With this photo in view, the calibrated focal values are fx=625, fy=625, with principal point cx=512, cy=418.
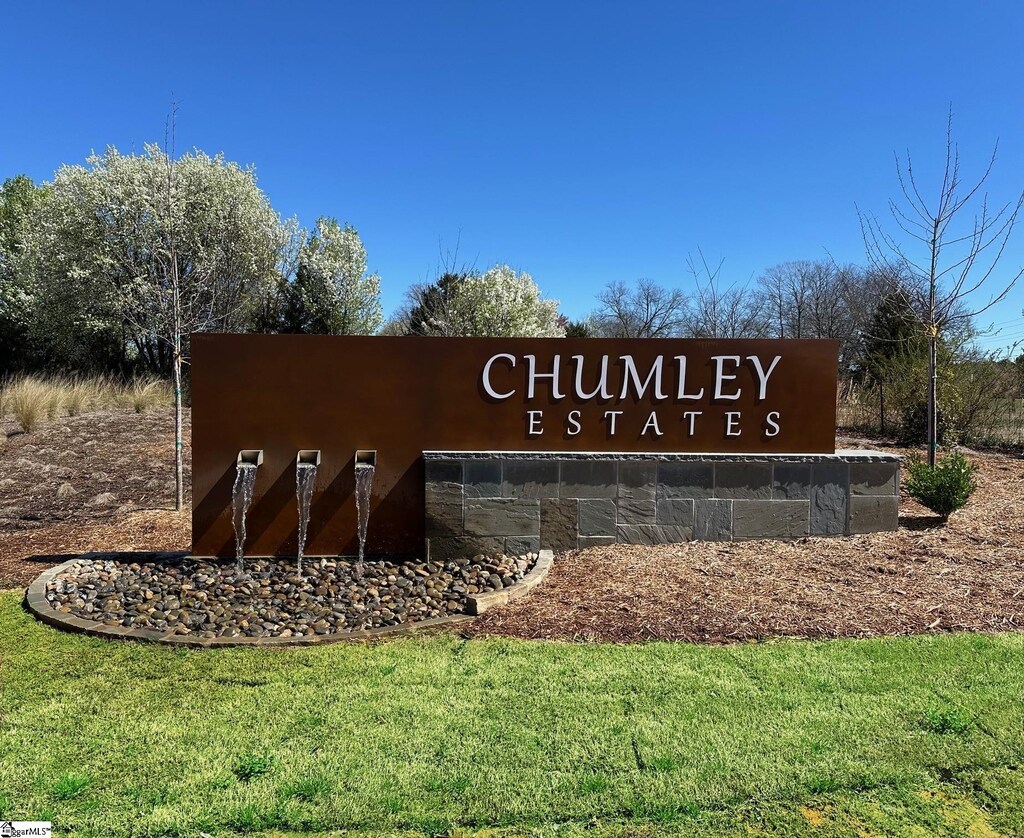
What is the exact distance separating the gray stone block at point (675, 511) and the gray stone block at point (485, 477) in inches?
56.0

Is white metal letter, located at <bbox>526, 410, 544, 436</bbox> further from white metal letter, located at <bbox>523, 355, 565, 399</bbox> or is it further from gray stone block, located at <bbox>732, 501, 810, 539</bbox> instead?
gray stone block, located at <bbox>732, 501, 810, 539</bbox>

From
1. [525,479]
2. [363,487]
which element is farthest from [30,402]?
[525,479]

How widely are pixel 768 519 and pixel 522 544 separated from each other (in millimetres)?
2193

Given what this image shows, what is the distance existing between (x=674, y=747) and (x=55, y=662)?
3381 millimetres

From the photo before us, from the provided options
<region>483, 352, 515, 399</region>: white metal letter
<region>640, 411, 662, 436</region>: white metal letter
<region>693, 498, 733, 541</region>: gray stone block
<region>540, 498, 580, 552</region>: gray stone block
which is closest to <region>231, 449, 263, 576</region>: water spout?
<region>483, 352, 515, 399</region>: white metal letter

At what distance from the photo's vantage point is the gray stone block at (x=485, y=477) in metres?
5.39

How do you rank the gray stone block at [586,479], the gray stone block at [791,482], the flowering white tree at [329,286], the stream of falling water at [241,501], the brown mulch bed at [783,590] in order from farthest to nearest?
1. the flowering white tree at [329,286]
2. the gray stone block at [791,482]
3. the gray stone block at [586,479]
4. the stream of falling water at [241,501]
5. the brown mulch bed at [783,590]

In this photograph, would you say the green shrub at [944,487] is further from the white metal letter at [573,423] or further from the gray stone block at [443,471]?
the gray stone block at [443,471]

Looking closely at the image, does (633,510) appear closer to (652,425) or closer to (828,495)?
(652,425)

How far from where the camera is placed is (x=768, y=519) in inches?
218

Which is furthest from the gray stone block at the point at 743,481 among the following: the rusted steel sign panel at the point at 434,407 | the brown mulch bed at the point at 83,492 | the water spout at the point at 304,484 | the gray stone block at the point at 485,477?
the brown mulch bed at the point at 83,492

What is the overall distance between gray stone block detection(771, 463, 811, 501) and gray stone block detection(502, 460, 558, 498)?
197 cm

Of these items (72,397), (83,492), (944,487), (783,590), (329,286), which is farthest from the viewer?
(329,286)

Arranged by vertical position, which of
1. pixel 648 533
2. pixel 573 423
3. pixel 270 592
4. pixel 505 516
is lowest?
pixel 270 592
